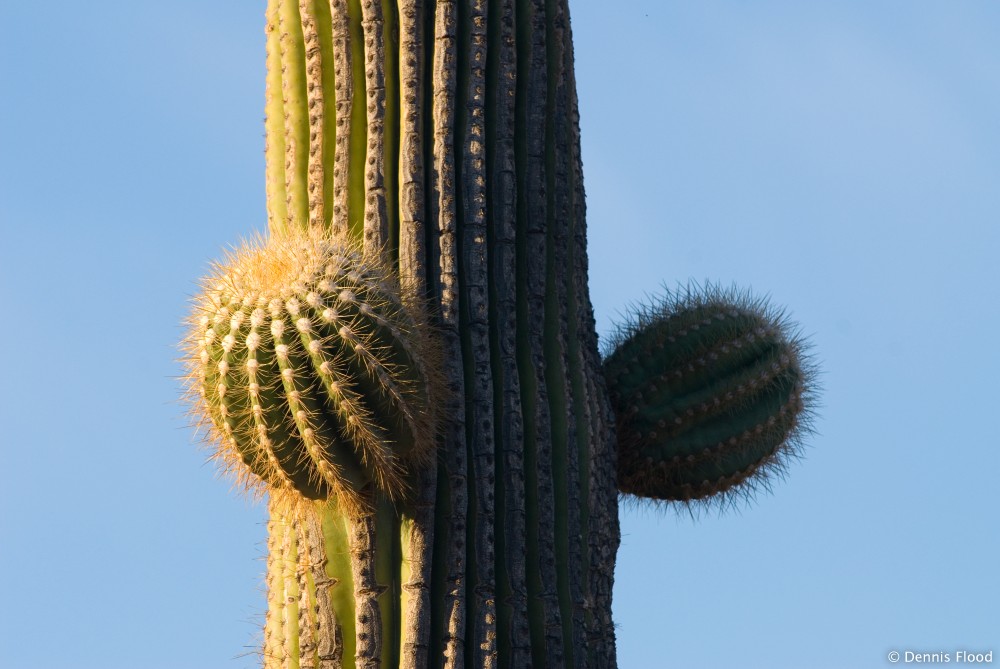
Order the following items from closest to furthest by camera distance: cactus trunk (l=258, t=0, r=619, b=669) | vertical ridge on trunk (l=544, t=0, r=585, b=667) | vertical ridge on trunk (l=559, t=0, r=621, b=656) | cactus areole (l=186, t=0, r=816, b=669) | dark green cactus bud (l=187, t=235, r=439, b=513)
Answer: dark green cactus bud (l=187, t=235, r=439, b=513) → cactus areole (l=186, t=0, r=816, b=669) → cactus trunk (l=258, t=0, r=619, b=669) → vertical ridge on trunk (l=544, t=0, r=585, b=667) → vertical ridge on trunk (l=559, t=0, r=621, b=656)

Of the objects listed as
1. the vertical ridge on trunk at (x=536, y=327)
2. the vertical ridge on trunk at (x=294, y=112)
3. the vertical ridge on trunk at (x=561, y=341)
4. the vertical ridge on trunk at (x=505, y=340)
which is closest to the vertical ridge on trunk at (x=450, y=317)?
the vertical ridge on trunk at (x=505, y=340)

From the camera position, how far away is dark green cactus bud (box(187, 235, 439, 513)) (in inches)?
174

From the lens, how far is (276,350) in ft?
14.4

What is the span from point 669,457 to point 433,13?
73.7 inches

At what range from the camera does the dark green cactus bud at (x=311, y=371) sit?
14.5 feet

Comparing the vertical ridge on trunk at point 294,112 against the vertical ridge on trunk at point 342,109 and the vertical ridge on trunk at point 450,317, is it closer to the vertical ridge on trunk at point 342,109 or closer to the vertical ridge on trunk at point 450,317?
the vertical ridge on trunk at point 342,109

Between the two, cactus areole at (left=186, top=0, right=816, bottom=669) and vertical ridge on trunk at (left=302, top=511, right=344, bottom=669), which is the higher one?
cactus areole at (left=186, top=0, right=816, bottom=669)

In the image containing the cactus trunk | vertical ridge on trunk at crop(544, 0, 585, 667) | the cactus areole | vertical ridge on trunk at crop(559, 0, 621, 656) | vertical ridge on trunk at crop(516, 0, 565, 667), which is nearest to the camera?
the cactus areole

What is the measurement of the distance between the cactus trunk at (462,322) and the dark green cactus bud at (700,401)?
293 millimetres

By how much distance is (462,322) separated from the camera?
502 cm

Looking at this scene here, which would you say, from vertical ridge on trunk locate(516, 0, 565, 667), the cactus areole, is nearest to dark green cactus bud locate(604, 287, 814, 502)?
the cactus areole

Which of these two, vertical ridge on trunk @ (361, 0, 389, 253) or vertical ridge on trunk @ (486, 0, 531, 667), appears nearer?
vertical ridge on trunk @ (486, 0, 531, 667)

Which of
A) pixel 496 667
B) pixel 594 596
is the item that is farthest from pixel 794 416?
pixel 496 667

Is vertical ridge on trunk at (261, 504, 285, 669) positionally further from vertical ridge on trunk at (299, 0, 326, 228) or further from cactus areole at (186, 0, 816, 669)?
vertical ridge on trunk at (299, 0, 326, 228)
